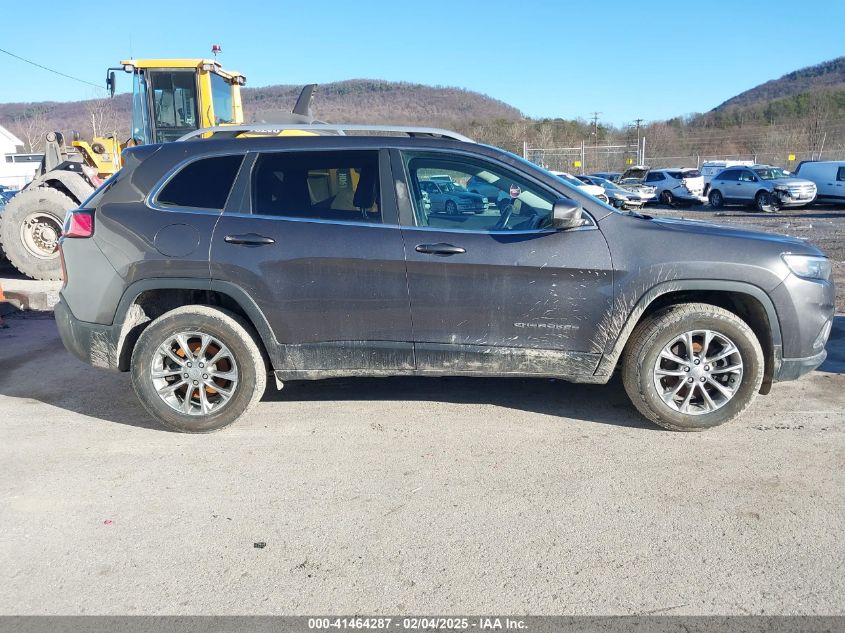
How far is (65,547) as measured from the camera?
10.8 feet

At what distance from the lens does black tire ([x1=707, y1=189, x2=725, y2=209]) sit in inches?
1045

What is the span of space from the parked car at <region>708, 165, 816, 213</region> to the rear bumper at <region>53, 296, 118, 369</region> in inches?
961

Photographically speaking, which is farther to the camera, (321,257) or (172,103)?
(172,103)

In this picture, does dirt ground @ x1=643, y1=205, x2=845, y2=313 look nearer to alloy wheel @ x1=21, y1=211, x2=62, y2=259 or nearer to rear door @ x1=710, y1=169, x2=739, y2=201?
rear door @ x1=710, y1=169, x2=739, y2=201

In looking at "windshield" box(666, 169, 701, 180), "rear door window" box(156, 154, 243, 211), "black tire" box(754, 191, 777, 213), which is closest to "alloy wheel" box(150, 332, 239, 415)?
"rear door window" box(156, 154, 243, 211)

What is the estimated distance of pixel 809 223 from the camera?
18641 millimetres

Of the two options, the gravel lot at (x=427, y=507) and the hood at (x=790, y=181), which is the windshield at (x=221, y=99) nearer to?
the gravel lot at (x=427, y=507)

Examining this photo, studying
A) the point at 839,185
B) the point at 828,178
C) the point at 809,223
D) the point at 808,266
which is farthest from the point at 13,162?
the point at 808,266

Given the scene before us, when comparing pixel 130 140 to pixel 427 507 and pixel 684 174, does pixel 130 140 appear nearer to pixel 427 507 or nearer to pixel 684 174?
pixel 427 507

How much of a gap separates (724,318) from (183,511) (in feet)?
11.1

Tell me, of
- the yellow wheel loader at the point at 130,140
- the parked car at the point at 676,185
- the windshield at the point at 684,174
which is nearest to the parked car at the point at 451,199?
the yellow wheel loader at the point at 130,140

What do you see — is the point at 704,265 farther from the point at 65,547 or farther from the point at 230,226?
the point at 65,547

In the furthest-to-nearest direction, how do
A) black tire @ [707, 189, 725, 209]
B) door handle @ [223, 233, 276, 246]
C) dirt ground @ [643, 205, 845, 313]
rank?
black tire @ [707, 189, 725, 209], dirt ground @ [643, 205, 845, 313], door handle @ [223, 233, 276, 246]

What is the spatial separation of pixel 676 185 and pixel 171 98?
23.6 metres
